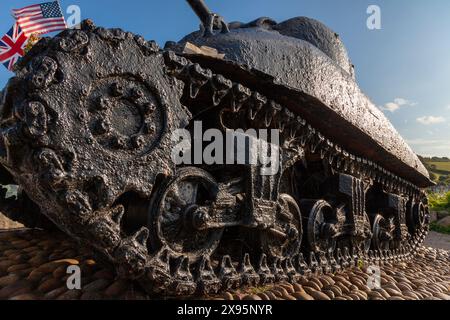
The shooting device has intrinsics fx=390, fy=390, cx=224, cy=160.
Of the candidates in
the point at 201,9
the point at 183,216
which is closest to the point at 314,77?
→ the point at 201,9

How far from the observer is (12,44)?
1326 centimetres

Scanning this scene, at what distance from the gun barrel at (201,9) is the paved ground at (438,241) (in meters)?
9.76

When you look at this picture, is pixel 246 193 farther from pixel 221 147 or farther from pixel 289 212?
pixel 289 212

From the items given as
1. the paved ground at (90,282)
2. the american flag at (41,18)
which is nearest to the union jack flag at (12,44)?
the american flag at (41,18)

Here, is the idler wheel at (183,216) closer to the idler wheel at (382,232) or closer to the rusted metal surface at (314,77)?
the rusted metal surface at (314,77)

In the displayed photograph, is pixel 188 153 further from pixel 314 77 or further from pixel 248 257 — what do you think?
pixel 314 77

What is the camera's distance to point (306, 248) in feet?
14.4

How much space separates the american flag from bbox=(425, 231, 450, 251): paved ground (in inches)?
522

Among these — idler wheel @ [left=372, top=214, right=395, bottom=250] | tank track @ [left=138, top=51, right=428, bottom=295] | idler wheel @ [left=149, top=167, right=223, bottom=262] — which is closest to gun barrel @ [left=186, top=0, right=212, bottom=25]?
tank track @ [left=138, top=51, right=428, bottom=295]

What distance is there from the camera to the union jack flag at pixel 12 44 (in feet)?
43.4

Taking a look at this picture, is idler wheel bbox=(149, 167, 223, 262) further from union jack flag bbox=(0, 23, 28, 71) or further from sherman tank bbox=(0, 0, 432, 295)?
union jack flag bbox=(0, 23, 28, 71)

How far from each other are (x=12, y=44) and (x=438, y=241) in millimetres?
15621

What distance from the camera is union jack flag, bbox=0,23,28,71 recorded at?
13219mm

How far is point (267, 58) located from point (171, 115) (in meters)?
1.41
